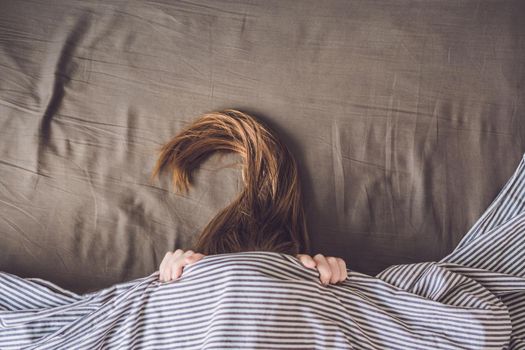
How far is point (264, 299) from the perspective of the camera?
0.70 meters

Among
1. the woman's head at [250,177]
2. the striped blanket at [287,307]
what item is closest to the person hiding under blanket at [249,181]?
the woman's head at [250,177]

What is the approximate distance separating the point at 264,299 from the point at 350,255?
0.79 ft

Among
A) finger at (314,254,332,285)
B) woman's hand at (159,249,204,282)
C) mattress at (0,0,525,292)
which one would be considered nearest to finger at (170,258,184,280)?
woman's hand at (159,249,204,282)

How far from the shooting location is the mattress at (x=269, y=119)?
0.87 metres

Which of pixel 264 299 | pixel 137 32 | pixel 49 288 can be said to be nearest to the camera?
pixel 264 299

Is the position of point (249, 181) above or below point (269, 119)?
below

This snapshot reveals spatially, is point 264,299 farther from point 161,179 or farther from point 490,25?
point 490,25

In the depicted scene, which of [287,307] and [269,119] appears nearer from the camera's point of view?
[287,307]

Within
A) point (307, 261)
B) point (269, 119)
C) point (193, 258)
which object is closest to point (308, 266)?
point (307, 261)

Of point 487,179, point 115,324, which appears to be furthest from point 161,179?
point 487,179

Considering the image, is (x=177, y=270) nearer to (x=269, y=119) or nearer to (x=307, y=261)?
(x=307, y=261)

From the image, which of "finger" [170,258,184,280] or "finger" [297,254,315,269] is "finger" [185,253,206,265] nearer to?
"finger" [170,258,184,280]

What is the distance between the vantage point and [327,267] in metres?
0.76

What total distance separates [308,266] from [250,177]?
22cm
